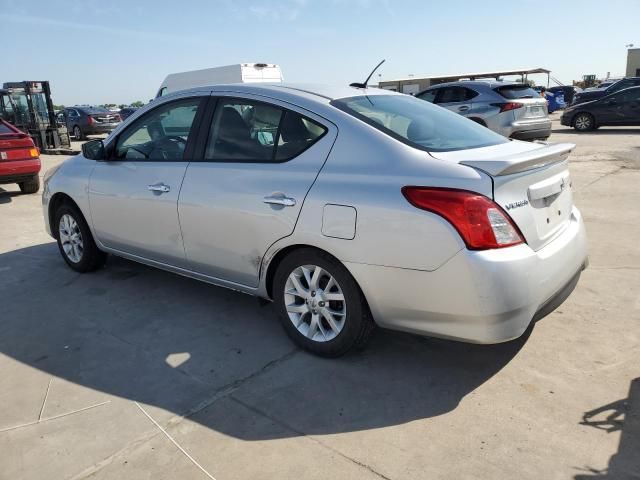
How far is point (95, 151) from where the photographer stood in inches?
178

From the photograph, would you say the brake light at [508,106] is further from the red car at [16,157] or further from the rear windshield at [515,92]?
the red car at [16,157]

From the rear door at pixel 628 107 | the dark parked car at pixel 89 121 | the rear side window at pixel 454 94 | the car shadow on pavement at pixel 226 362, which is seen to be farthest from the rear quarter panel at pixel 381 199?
the dark parked car at pixel 89 121

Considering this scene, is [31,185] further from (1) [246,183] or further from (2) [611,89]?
(2) [611,89]

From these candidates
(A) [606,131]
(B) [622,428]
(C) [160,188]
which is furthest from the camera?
(A) [606,131]

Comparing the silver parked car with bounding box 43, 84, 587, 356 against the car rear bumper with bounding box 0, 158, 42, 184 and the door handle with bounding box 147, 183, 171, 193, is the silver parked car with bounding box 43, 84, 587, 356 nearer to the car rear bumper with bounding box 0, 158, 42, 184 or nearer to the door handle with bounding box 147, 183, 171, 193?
the door handle with bounding box 147, 183, 171, 193

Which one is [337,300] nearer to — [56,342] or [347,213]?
[347,213]

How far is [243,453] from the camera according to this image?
2482 millimetres

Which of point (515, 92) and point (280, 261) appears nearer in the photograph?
point (280, 261)

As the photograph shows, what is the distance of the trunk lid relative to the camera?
269cm

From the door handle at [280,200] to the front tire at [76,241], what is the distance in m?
2.35

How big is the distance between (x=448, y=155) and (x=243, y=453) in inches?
73.1

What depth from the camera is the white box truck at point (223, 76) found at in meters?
13.1

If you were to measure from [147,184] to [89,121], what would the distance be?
20.6 m

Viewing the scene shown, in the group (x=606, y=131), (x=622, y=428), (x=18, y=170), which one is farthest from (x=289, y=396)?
(x=606, y=131)
